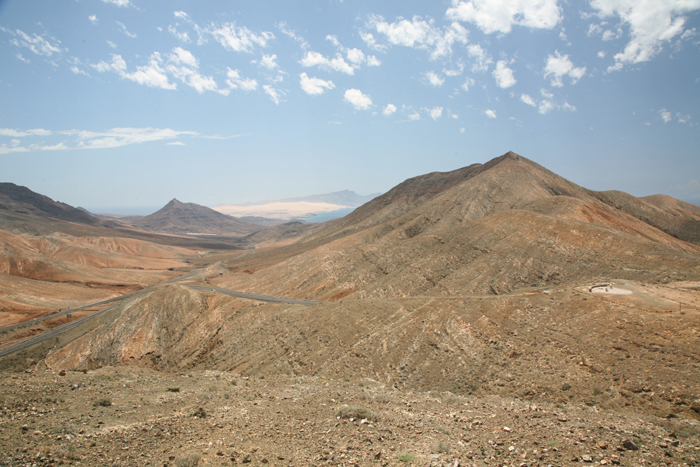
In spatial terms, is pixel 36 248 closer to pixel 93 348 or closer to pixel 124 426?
pixel 93 348

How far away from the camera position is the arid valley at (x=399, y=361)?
31.9 feet

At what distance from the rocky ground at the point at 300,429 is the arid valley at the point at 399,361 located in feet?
0.23

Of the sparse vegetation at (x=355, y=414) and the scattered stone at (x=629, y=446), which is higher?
the scattered stone at (x=629, y=446)

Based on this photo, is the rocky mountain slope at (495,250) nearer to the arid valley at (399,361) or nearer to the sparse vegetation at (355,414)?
the arid valley at (399,361)

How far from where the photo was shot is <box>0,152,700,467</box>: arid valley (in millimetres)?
9734

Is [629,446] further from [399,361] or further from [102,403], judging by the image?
[102,403]

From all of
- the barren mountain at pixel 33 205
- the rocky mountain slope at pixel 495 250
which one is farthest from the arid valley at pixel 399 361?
the barren mountain at pixel 33 205

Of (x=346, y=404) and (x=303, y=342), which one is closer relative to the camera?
(x=346, y=404)

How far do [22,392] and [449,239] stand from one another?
4495 centimetres

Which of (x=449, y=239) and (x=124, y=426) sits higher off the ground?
(x=449, y=239)

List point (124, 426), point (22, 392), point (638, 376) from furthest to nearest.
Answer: point (638, 376), point (22, 392), point (124, 426)

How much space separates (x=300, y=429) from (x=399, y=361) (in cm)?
1183

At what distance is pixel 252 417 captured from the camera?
12.5m

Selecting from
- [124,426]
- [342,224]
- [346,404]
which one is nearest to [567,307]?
[346,404]
